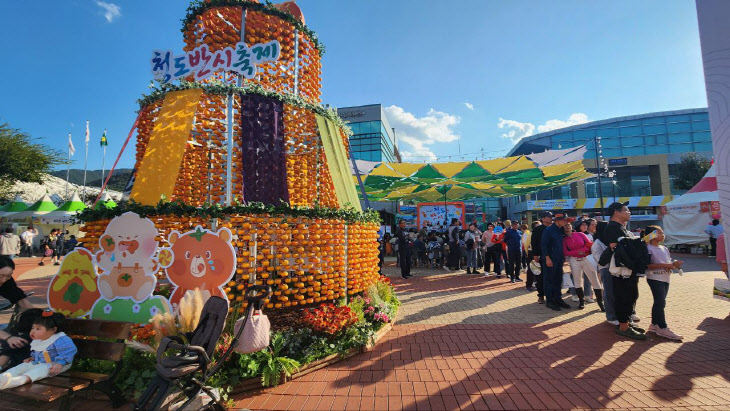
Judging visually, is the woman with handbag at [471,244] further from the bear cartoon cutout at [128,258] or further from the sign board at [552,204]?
the sign board at [552,204]

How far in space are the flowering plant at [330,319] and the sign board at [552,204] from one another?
40485mm

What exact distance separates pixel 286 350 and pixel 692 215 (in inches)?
800

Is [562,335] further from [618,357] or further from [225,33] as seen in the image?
[225,33]

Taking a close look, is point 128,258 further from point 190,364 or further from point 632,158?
point 632,158

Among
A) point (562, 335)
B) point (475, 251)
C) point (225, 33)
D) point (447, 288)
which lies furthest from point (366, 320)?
point (475, 251)

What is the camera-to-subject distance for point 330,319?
3.96 m

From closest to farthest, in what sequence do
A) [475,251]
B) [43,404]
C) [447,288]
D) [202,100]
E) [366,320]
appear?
[43,404], [366,320], [202,100], [447,288], [475,251]

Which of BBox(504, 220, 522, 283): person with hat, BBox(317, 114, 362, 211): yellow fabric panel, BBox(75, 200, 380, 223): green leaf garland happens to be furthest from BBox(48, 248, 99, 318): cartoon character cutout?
BBox(504, 220, 522, 283): person with hat

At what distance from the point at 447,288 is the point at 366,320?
4150 millimetres

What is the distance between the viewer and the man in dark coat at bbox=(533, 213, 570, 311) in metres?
5.86

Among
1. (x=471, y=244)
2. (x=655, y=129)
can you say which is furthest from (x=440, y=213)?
(x=655, y=129)

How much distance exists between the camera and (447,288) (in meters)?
8.14

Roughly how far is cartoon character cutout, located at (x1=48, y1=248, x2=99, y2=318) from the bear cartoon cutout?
0.22 meters

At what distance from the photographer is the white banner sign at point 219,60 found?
4988 mm
